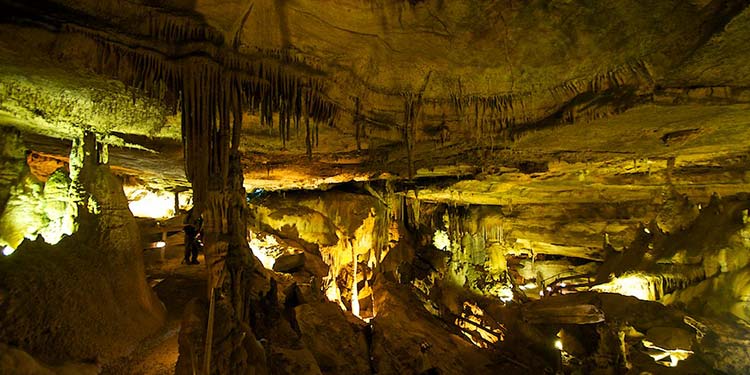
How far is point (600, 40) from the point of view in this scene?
4773 millimetres

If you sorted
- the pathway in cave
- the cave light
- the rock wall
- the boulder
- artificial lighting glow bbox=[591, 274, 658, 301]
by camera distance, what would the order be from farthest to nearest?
the cave light < artificial lighting glow bbox=[591, 274, 658, 301] < the boulder < the pathway in cave < the rock wall

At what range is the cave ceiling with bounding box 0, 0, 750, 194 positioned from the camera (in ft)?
13.8

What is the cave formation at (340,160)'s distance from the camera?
4.27 meters

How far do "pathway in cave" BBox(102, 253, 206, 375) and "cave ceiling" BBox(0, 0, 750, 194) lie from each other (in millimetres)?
2937

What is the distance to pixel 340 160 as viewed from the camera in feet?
31.1

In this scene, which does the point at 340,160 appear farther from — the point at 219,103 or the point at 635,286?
the point at 635,286

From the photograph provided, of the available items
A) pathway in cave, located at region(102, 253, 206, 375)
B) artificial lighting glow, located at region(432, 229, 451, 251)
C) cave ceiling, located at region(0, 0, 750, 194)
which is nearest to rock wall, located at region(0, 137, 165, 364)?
pathway in cave, located at region(102, 253, 206, 375)

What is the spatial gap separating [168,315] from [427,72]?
6051 millimetres

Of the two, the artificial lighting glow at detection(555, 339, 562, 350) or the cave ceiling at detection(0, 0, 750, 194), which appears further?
the artificial lighting glow at detection(555, 339, 562, 350)

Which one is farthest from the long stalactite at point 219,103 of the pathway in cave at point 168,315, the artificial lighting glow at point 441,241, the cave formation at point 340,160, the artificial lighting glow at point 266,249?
the artificial lighting glow at point 441,241

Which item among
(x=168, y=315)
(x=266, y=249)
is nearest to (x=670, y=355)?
(x=266, y=249)

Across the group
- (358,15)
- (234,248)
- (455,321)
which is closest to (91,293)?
(234,248)

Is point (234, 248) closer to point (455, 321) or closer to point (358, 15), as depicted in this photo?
point (358, 15)

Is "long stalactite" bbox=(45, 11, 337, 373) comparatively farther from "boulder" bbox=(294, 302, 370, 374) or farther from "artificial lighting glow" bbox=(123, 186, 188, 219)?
"artificial lighting glow" bbox=(123, 186, 188, 219)
